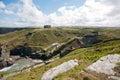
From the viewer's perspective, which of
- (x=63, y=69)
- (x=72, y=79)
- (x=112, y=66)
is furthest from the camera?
(x=63, y=69)

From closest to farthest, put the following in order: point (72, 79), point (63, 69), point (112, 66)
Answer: point (72, 79) → point (112, 66) → point (63, 69)

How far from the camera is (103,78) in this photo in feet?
205

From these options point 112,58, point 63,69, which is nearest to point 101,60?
point 112,58

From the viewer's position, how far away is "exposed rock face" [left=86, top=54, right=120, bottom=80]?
6425cm

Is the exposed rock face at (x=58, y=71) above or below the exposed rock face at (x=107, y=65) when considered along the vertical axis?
below

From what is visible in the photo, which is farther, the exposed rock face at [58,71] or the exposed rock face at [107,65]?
the exposed rock face at [58,71]

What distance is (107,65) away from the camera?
68.2 m

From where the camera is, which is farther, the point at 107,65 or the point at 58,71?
the point at 58,71

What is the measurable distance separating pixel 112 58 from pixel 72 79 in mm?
17867

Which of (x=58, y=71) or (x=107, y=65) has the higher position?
(x=107, y=65)

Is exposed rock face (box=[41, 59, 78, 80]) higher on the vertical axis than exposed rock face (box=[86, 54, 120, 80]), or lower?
lower

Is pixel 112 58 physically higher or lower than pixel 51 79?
higher

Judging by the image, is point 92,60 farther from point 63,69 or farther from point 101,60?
point 63,69

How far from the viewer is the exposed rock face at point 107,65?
6425cm
